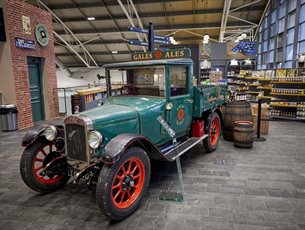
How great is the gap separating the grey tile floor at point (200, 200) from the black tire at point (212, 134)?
28 centimetres

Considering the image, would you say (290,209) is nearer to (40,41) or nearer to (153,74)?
(153,74)

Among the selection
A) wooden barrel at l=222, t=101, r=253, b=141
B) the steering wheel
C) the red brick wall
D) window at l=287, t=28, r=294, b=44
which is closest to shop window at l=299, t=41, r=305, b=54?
window at l=287, t=28, r=294, b=44

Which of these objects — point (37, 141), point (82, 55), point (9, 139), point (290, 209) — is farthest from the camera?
point (82, 55)

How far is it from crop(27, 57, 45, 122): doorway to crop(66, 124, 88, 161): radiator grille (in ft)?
20.3

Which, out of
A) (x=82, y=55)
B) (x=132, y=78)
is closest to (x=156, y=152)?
(x=132, y=78)

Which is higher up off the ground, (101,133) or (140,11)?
(140,11)

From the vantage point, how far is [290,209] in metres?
2.89

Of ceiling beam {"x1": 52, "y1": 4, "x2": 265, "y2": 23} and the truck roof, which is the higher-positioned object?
ceiling beam {"x1": 52, "y1": 4, "x2": 265, "y2": 23}

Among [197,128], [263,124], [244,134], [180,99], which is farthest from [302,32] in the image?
[180,99]

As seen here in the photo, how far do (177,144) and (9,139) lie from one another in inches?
185

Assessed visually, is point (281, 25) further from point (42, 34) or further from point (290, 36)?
point (42, 34)

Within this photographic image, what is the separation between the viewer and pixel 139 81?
389 centimetres

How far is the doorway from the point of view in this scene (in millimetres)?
8281

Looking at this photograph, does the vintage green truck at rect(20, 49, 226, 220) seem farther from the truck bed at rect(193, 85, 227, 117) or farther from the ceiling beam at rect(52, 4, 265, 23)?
the ceiling beam at rect(52, 4, 265, 23)
